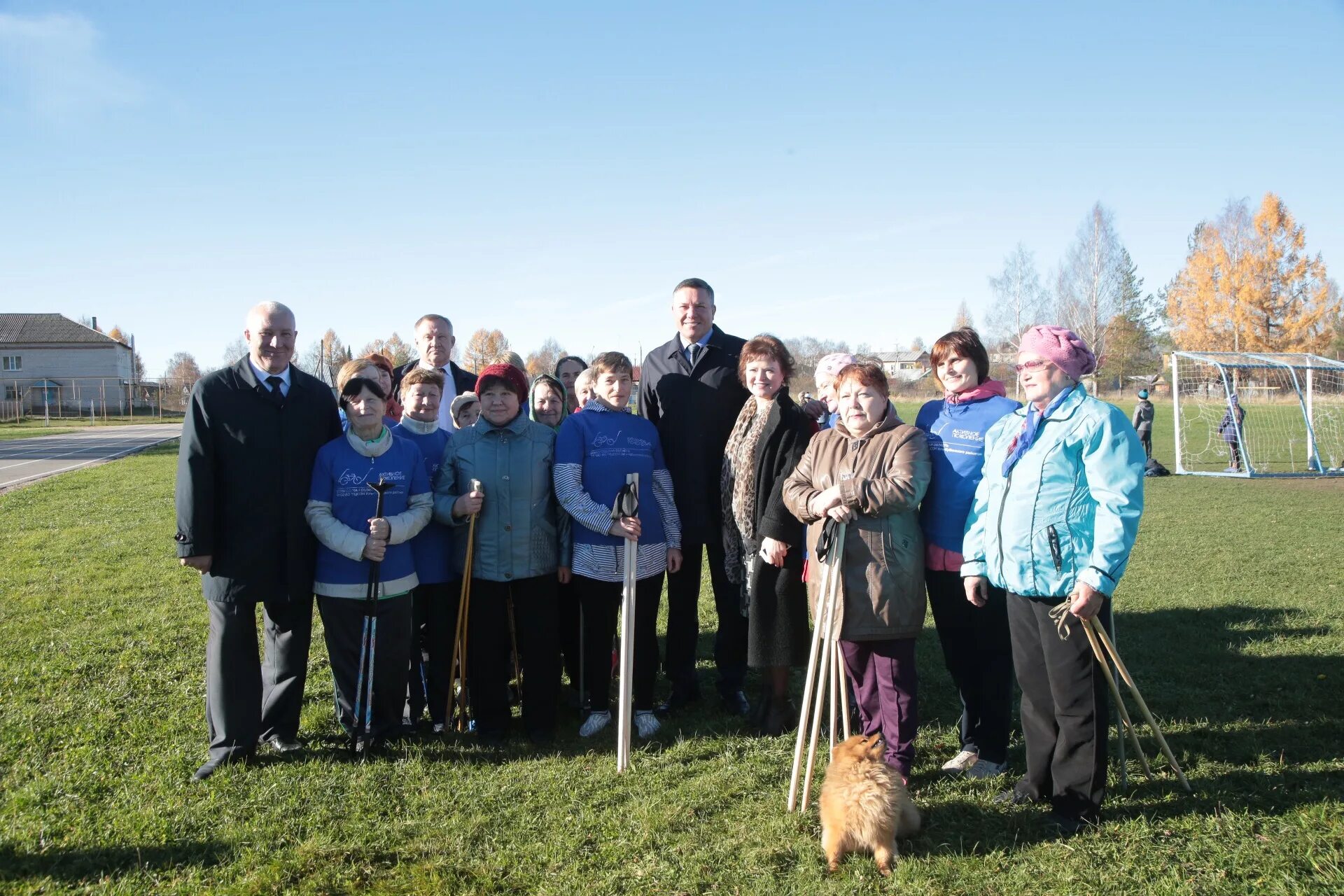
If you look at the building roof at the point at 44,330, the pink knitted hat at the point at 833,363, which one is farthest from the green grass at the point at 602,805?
the building roof at the point at 44,330

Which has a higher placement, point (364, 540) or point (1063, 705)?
point (364, 540)

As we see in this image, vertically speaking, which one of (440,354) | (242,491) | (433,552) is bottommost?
(433,552)

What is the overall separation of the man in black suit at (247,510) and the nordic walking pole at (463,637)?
0.80 meters

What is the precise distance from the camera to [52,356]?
58.8 metres

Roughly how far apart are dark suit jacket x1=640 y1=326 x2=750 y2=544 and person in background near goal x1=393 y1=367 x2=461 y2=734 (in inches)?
51.6

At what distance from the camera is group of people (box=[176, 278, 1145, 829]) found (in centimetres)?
361

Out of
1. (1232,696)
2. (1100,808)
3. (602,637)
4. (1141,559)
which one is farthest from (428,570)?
(1141,559)

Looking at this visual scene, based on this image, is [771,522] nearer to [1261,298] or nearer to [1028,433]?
[1028,433]

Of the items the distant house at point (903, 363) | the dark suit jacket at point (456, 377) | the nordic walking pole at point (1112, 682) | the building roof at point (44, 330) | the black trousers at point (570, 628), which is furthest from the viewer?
the distant house at point (903, 363)

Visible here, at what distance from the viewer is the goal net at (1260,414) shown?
1939 centimetres

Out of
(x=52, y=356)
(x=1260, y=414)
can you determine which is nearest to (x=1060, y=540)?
(x=1260, y=414)

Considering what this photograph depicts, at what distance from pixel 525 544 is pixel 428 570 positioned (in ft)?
1.99

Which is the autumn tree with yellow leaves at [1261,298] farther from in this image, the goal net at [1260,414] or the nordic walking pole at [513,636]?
the nordic walking pole at [513,636]

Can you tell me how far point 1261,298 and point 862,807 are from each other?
184 ft
